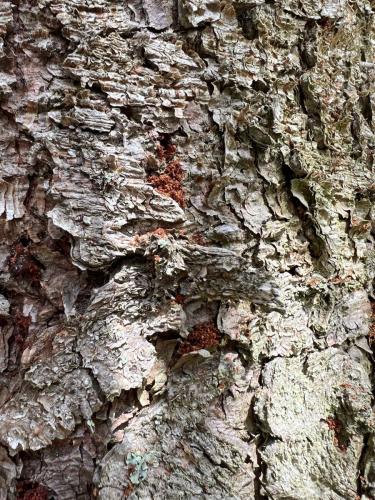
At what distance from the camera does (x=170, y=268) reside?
1.06 m

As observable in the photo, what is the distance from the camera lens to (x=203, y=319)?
1.14 metres

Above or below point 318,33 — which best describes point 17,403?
below

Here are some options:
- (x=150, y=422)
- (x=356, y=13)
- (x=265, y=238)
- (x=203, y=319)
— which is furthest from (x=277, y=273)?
(x=356, y=13)

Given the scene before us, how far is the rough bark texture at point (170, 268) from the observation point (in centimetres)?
104

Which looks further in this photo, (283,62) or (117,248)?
(283,62)

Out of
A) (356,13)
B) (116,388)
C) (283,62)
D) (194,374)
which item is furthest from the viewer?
(356,13)

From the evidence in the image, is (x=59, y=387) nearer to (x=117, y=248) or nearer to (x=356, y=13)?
(x=117, y=248)

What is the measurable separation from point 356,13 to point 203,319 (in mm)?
1210

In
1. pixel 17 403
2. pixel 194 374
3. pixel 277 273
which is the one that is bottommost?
pixel 17 403

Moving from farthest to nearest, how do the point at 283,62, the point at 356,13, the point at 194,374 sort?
the point at 356,13 → the point at 283,62 → the point at 194,374

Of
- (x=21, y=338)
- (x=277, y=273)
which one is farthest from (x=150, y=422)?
(x=277, y=273)

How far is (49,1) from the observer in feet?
3.74

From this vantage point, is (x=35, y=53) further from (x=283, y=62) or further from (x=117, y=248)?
(x=283, y=62)

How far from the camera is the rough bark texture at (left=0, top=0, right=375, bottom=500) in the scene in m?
1.04
